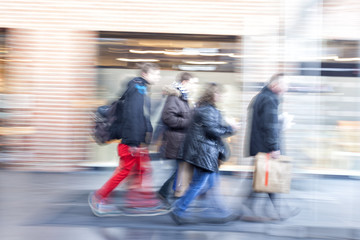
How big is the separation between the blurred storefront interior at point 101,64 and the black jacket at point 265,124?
238 cm

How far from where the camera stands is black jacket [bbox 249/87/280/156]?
512 centimetres

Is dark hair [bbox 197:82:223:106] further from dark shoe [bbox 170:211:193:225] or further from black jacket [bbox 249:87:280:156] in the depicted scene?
dark shoe [bbox 170:211:193:225]

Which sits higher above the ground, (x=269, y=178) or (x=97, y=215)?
(x=269, y=178)

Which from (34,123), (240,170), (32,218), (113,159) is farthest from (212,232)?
(34,123)

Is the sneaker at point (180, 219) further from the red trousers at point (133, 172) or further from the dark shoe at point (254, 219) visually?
the dark shoe at point (254, 219)

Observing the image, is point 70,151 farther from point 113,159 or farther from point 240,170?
point 240,170

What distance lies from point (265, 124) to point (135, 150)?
1493 mm

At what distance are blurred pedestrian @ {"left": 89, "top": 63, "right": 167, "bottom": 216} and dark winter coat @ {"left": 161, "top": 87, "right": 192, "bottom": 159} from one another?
0.40 m

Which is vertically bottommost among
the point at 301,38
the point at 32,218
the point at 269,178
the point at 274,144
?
the point at 32,218

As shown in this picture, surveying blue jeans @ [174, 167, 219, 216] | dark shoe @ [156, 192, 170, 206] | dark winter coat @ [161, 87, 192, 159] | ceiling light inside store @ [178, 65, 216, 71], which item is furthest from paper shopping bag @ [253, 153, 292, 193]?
ceiling light inside store @ [178, 65, 216, 71]

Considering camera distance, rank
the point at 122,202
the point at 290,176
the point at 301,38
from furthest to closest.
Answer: the point at 122,202
the point at 290,176
the point at 301,38

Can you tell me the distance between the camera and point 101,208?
17.8 ft

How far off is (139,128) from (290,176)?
1.74 m

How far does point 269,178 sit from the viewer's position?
5.06 meters
